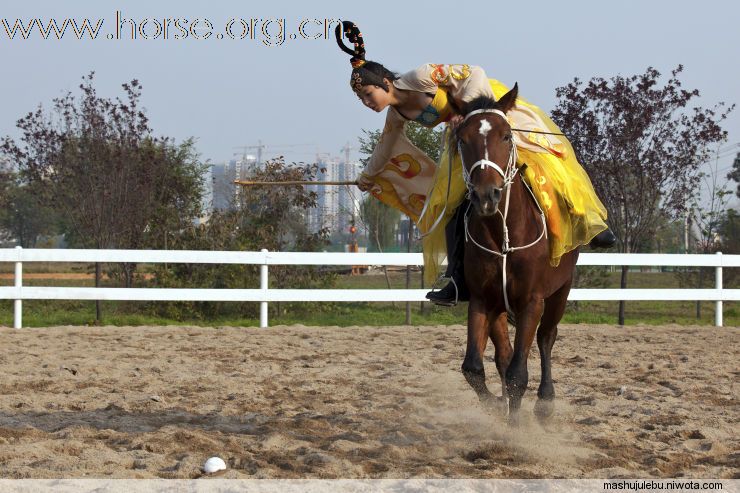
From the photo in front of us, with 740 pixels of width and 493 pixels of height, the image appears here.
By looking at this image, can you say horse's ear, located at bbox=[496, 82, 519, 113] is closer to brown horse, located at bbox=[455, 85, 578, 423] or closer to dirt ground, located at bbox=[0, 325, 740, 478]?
brown horse, located at bbox=[455, 85, 578, 423]

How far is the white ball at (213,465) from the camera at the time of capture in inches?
185

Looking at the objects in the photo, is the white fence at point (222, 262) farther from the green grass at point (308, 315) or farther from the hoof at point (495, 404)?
the hoof at point (495, 404)

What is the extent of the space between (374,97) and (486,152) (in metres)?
1.19

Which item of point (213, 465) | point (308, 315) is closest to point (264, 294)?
point (308, 315)

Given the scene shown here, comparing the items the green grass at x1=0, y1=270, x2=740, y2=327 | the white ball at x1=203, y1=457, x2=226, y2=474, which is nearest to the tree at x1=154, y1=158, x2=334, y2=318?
the green grass at x1=0, y1=270, x2=740, y2=327

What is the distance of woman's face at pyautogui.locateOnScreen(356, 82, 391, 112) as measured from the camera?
6180 millimetres

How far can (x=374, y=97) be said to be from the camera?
620 cm

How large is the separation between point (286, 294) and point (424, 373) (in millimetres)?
5479

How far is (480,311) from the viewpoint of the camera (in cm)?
580

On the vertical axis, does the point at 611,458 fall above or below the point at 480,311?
below

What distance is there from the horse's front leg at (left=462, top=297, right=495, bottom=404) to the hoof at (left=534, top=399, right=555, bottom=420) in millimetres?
631

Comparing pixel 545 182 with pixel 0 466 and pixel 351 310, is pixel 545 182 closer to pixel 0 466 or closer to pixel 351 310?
pixel 0 466

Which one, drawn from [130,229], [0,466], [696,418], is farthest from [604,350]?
[130,229]

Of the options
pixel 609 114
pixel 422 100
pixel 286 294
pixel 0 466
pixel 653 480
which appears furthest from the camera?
pixel 609 114
